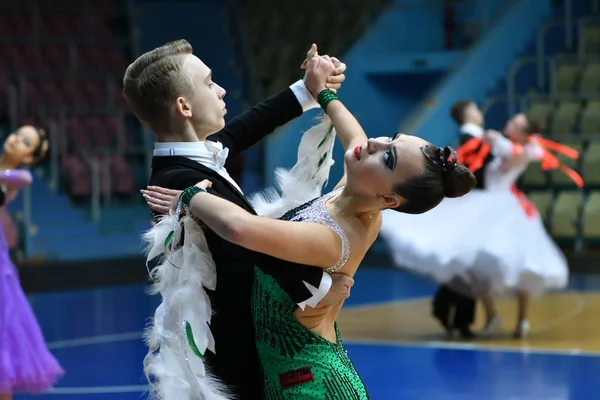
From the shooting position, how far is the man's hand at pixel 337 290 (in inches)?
93.6

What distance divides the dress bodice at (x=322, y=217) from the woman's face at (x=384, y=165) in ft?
0.33

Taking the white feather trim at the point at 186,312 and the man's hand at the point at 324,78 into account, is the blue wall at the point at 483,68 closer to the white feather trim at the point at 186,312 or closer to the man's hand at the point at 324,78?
the man's hand at the point at 324,78

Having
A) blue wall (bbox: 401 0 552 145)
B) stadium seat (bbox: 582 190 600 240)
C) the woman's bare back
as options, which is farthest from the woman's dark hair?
blue wall (bbox: 401 0 552 145)

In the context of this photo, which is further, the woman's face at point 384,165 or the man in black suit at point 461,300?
the man in black suit at point 461,300

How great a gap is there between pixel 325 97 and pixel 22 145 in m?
2.98

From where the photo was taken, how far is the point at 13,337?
16.4 ft

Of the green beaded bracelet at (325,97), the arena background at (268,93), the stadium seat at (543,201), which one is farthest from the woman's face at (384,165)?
the stadium seat at (543,201)

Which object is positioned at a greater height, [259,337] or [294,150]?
[259,337]

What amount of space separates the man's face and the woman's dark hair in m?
0.53

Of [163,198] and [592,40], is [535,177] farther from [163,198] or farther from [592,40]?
[163,198]

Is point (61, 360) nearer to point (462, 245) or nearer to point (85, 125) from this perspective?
point (462, 245)

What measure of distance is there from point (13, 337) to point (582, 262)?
7457mm

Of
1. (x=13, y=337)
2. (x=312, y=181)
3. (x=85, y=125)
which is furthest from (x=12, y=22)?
(x=312, y=181)

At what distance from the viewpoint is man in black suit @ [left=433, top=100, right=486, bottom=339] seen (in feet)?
24.0
